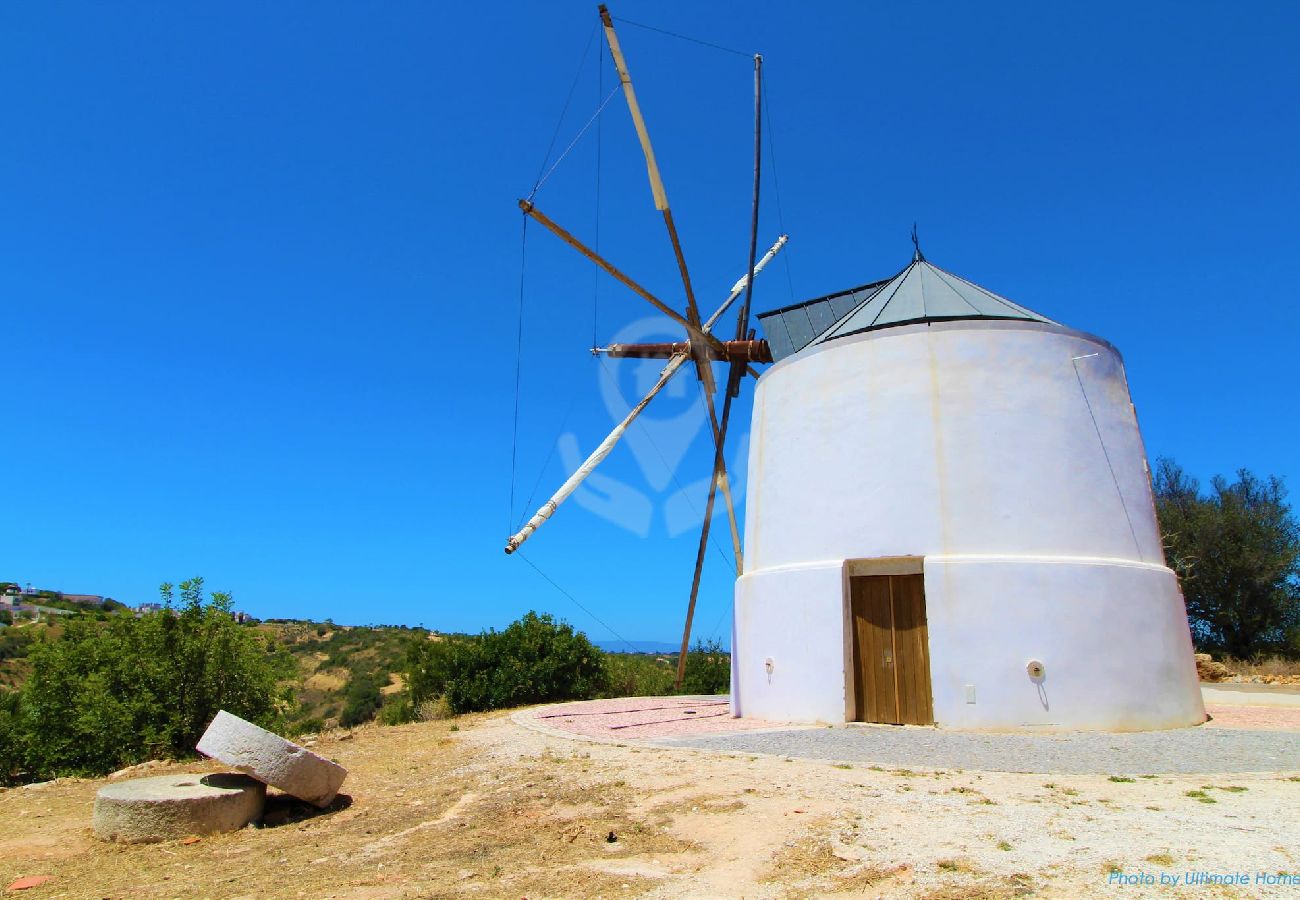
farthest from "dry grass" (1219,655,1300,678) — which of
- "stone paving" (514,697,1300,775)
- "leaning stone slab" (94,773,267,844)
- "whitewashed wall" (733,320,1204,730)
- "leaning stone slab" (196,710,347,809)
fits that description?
"leaning stone slab" (94,773,267,844)

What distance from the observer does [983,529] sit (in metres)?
9.95

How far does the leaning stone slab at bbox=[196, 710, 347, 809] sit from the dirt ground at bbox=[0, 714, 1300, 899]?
31 centimetres

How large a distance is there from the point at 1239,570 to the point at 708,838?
24.0 metres

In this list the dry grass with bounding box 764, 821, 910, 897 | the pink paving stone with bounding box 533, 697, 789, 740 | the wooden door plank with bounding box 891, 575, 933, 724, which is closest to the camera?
the dry grass with bounding box 764, 821, 910, 897

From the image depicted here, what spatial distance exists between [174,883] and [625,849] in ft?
9.12

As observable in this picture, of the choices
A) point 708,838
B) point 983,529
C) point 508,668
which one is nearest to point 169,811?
point 708,838

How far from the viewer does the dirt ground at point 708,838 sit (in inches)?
162

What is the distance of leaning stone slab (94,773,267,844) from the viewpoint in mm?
5797

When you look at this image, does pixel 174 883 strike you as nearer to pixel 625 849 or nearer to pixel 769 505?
pixel 625 849

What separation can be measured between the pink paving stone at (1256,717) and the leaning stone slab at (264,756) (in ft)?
33.1

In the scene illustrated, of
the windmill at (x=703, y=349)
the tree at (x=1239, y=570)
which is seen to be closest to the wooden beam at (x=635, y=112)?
the windmill at (x=703, y=349)

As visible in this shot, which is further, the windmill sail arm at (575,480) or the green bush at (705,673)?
the green bush at (705,673)

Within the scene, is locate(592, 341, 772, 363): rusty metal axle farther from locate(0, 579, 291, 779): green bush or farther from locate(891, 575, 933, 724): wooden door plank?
locate(0, 579, 291, 779): green bush

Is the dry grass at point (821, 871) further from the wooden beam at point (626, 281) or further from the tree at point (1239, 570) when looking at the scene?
the tree at point (1239, 570)
